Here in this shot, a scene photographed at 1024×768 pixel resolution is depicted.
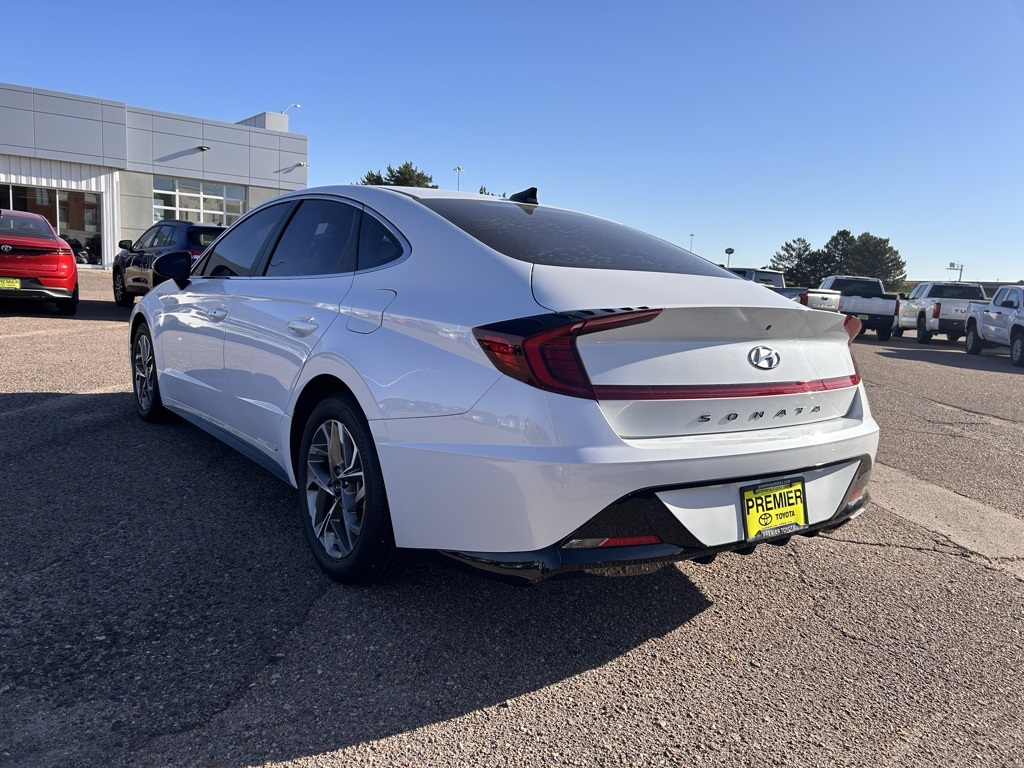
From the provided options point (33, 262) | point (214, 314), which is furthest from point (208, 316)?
point (33, 262)

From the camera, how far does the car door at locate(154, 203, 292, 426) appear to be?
14.5ft

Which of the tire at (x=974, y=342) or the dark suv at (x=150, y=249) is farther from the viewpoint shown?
the tire at (x=974, y=342)

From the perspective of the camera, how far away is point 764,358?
9.39 feet

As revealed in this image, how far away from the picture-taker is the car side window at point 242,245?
4387mm

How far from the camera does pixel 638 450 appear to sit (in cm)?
252

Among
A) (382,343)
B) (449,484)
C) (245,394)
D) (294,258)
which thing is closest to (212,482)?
(245,394)

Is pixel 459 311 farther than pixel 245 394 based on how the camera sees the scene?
No

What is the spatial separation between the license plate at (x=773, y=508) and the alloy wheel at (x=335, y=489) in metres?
1.40

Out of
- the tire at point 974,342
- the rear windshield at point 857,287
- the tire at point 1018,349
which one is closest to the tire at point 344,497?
the tire at point 1018,349

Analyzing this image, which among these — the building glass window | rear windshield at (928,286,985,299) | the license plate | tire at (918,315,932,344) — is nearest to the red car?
the license plate

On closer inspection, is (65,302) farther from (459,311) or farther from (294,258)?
(459,311)

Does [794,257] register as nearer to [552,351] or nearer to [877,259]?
[877,259]

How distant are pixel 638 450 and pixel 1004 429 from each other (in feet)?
22.8

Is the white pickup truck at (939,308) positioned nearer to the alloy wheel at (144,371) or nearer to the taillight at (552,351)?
the alloy wheel at (144,371)
